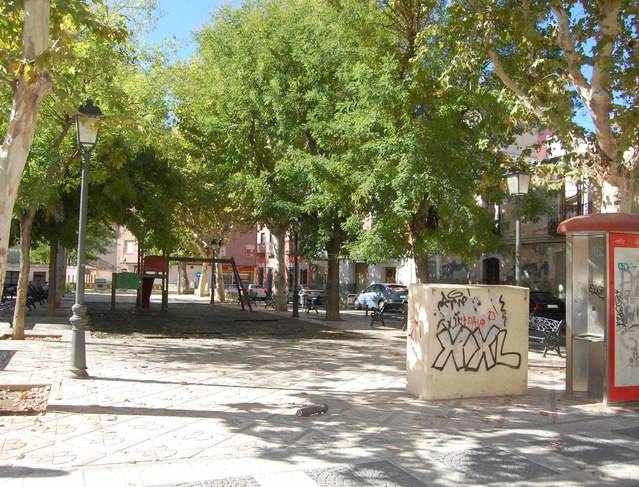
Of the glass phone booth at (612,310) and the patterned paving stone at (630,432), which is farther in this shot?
the glass phone booth at (612,310)

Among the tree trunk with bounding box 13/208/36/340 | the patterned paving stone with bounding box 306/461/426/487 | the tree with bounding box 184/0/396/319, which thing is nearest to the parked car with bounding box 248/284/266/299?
the tree with bounding box 184/0/396/319

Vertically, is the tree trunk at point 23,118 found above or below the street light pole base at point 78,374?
above

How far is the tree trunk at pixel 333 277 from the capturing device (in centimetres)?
2195

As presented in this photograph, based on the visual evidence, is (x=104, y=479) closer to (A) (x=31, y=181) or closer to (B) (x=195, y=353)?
(B) (x=195, y=353)

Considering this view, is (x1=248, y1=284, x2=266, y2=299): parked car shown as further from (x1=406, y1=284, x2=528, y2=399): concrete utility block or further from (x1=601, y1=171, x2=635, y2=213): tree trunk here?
(x1=406, y1=284, x2=528, y2=399): concrete utility block

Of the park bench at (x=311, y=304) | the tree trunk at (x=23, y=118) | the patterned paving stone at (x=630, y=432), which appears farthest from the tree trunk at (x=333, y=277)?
the tree trunk at (x=23, y=118)

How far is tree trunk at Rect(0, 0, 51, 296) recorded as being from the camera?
637 centimetres

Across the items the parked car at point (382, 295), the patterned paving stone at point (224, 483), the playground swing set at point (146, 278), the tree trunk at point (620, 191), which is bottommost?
the patterned paving stone at point (224, 483)

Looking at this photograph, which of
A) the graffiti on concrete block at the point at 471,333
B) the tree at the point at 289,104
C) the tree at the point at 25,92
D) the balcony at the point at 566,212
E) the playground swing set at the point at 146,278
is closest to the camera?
the tree at the point at 25,92

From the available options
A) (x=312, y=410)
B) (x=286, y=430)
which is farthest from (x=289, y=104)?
(x=286, y=430)

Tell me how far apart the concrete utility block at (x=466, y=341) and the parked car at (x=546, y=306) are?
13361 millimetres

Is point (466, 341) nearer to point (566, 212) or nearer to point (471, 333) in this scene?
point (471, 333)

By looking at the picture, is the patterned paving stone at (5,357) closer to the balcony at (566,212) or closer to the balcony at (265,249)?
the balcony at (566,212)

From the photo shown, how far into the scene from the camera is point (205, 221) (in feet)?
128
